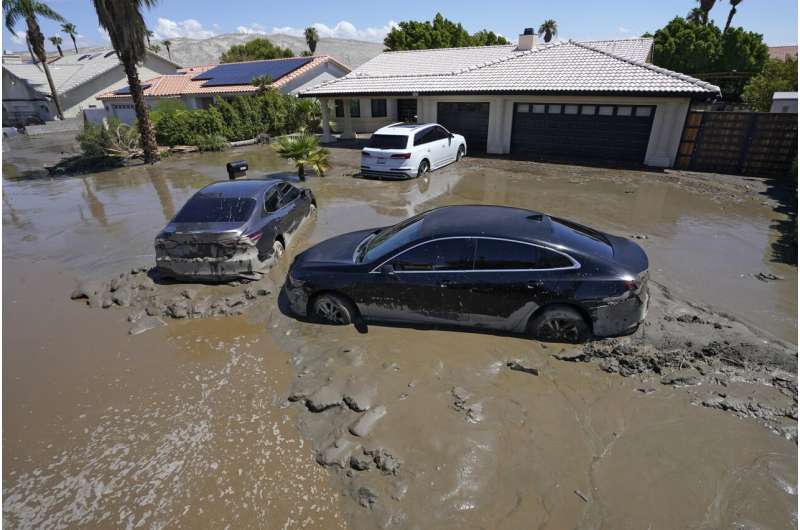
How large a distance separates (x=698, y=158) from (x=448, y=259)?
1457 centimetres

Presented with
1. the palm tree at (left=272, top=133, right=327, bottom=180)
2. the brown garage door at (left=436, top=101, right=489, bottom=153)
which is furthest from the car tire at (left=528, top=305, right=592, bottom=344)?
the brown garage door at (left=436, top=101, right=489, bottom=153)

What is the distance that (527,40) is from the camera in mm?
21703

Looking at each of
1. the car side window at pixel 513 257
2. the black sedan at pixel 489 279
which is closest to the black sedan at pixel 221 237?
the black sedan at pixel 489 279

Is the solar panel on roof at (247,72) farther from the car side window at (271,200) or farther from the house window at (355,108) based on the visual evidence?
the car side window at (271,200)

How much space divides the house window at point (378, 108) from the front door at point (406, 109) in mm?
883

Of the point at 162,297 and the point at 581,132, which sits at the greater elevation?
the point at 581,132

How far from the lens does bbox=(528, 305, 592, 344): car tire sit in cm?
500

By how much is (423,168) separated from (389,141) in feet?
5.01

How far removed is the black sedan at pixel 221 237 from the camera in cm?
682

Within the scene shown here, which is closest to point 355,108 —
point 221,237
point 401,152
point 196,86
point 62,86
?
point 401,152

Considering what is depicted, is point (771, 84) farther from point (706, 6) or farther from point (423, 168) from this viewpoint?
point (706, 6)

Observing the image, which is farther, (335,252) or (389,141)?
(389,141)

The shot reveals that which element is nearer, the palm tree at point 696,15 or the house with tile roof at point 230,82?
the house with tile roof at point 230,82

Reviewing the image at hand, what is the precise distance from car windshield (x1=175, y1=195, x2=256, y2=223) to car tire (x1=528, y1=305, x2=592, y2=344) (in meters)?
4.95
